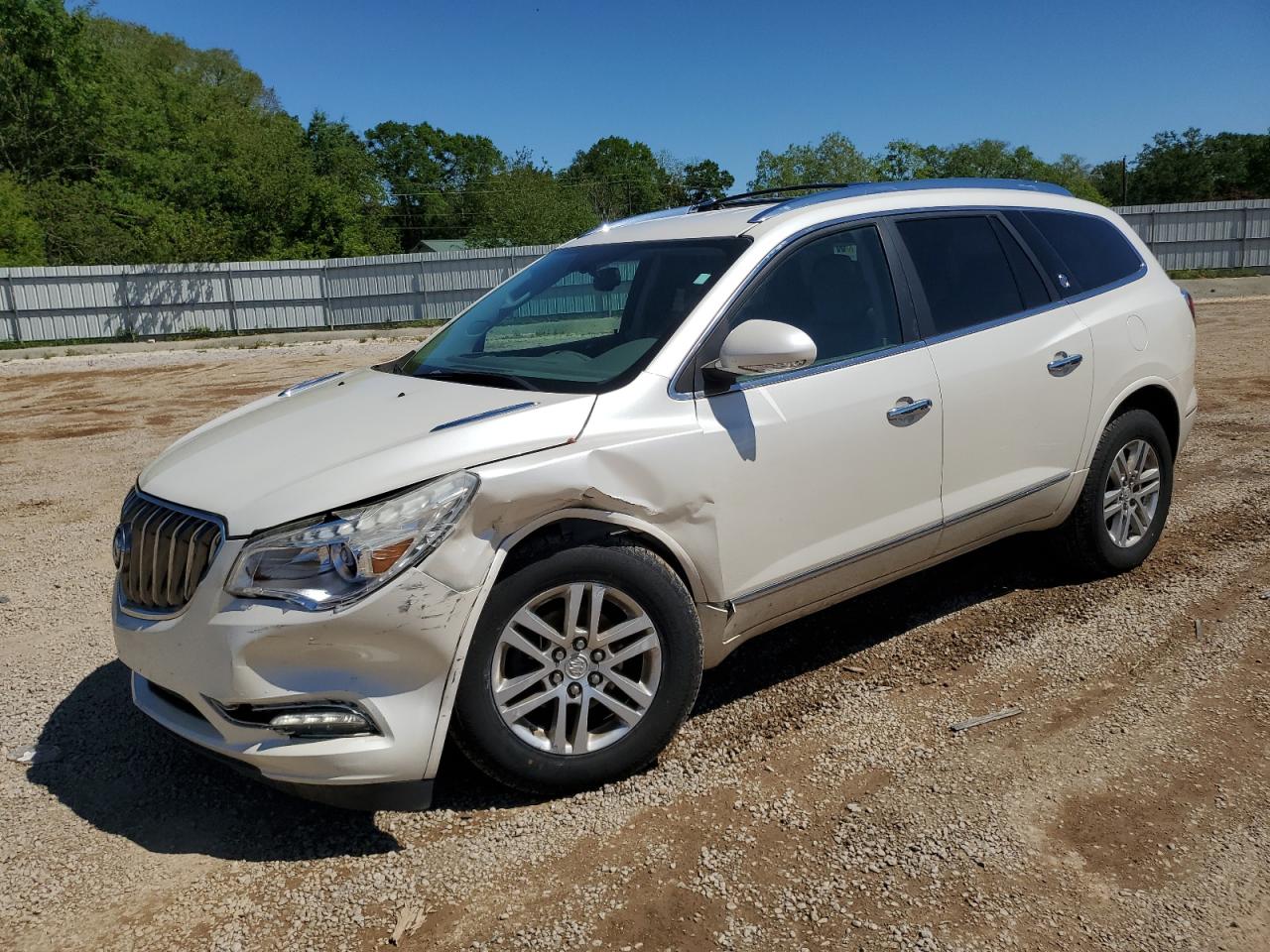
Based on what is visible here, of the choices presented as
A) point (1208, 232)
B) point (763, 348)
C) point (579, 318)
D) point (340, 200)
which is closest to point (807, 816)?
point (763, 348)

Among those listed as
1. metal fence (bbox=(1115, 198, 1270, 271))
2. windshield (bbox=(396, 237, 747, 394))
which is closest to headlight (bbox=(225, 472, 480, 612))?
windshield (bbox=(396, 237, 747, 394))

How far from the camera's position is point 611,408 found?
3.21 meters

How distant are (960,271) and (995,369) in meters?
0.45

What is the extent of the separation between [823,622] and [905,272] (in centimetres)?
164

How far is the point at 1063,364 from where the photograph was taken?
4340 millimetres

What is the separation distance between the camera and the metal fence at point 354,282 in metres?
Answer: 29.4

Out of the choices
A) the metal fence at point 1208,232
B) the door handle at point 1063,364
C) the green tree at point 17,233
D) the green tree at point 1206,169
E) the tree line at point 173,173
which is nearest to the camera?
the door handle at point 1063,364

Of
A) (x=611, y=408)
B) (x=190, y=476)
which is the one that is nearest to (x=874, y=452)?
(x=611, y=408)

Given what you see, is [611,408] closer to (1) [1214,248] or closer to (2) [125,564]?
(2) [125,564]

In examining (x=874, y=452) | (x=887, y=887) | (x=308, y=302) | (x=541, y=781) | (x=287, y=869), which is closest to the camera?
(x=887, y=887)

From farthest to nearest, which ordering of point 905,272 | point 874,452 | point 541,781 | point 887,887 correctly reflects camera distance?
point 905,272 → point 874,452 → point 541,781 → point 887,887

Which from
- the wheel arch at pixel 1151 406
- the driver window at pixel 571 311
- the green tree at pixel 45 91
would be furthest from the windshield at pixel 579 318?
the green tree at pixel 45 91

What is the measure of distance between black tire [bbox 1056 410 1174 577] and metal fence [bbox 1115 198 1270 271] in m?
28.9

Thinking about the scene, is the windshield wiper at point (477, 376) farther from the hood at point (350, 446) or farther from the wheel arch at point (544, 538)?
the wheel arch at point (544, 538)
